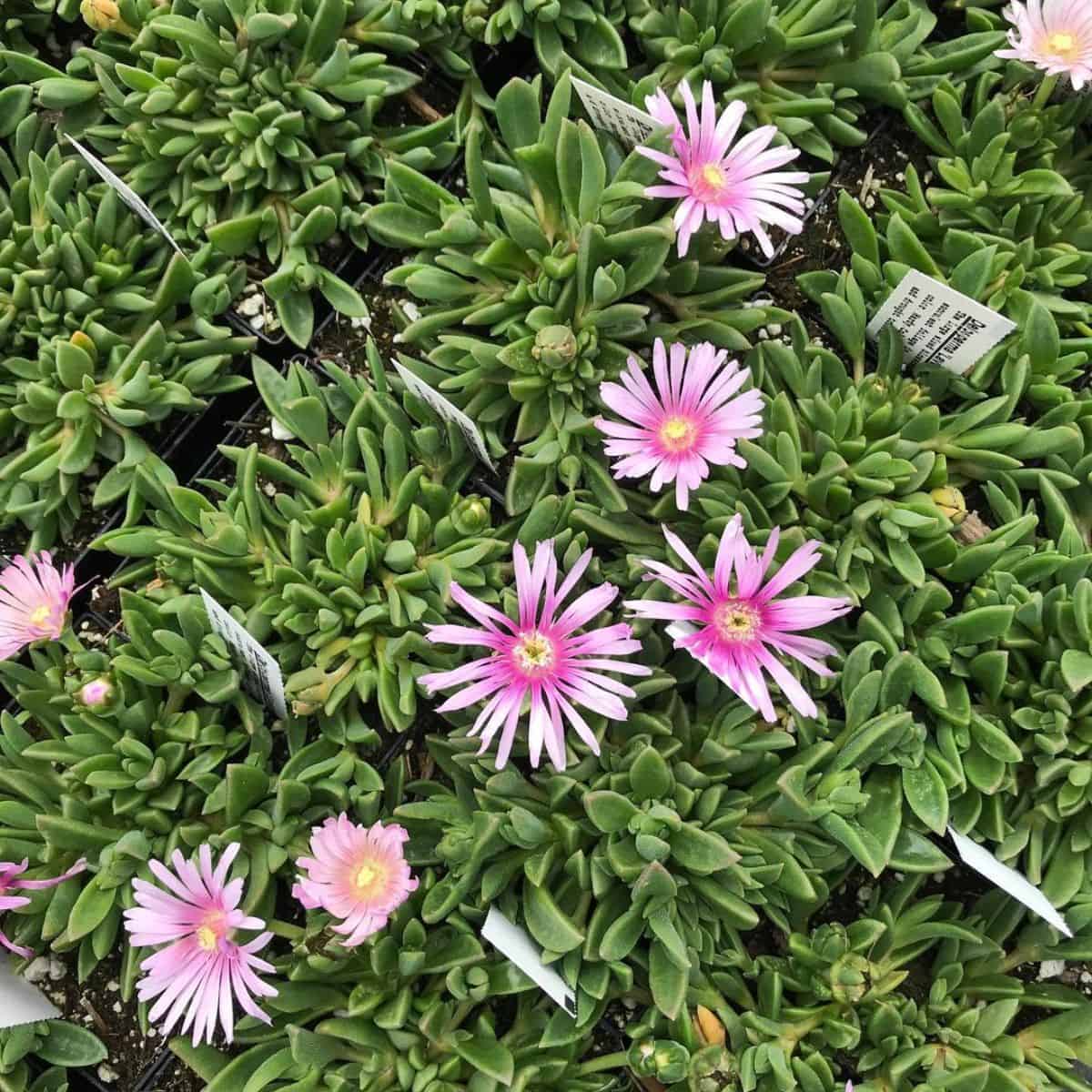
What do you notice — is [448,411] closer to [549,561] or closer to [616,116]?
[549,561]

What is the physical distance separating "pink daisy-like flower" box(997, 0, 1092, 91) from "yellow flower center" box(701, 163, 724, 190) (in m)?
0.56

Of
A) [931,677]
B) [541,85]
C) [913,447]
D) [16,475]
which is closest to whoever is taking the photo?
[931,677]

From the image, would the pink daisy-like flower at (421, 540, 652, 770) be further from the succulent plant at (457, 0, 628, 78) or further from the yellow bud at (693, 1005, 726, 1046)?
the succulent plant at (457, 0, 628, 78)

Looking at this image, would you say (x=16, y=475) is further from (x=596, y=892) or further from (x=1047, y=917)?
(x=1047, y=917)

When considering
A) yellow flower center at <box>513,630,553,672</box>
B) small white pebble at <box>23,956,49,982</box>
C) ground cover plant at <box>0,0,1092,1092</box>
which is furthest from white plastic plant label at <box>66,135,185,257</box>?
small white pebble at <box>23,956,49,982</box>

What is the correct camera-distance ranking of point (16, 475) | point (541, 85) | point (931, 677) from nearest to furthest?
point (931, 677) → point (16, 475) → point (541, 85)

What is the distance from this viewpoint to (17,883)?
162 cm

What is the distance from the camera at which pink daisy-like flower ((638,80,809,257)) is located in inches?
64.0

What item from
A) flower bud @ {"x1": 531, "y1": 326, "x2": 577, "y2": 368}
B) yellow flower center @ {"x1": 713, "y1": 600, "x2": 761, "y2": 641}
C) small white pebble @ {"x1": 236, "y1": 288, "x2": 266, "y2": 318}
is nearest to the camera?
yellow flower center @ {"x1": 713, "y1": 600, "x2": 761, "y2": 641}

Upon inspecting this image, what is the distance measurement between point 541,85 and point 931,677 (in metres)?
1.37

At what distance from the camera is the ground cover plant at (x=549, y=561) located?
156 cm

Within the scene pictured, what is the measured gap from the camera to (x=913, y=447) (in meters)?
1.75

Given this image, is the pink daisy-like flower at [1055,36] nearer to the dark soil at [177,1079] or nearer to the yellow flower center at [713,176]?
the yellow flower center at [713,176]

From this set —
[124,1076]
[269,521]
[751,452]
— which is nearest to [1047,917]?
[751,452]
